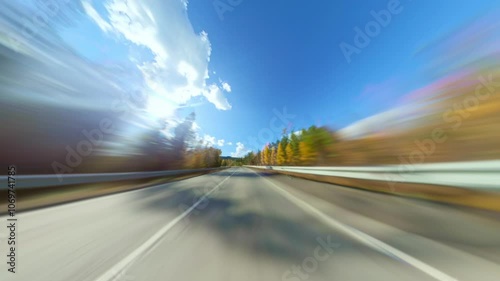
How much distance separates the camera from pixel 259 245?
134 inches

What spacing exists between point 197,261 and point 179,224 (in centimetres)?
193

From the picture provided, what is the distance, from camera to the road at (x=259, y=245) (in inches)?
98.8

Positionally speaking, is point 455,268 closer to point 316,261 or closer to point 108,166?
point 316,261

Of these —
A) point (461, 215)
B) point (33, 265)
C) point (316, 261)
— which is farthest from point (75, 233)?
point (461, 215)

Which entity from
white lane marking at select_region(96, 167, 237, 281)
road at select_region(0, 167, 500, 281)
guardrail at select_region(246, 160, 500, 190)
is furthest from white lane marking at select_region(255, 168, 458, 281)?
white lane marking at select_region(96, 167, 237, 281)

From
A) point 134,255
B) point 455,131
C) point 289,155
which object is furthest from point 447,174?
point 289,155

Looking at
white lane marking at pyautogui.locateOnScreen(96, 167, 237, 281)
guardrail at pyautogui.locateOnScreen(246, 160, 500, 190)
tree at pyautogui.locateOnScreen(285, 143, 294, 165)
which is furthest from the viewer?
tree at pyautogui.locateOnScreen(285, 143, 294, 165)

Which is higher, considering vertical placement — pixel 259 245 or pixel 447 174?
pixel 447 174

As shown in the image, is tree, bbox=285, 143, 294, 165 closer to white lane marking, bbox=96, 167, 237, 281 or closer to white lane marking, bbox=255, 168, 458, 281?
white lane marking, bbox=255, 168, 458, 281

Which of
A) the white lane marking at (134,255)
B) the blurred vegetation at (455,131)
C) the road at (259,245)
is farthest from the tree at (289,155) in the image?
the white lane marking at (134,255)

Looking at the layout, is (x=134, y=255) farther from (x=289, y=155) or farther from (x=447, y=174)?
(x=289, y=155)

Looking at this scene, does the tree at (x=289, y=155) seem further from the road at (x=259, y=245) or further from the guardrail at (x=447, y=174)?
the road at (x=259, y=245)

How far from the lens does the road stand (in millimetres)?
2510

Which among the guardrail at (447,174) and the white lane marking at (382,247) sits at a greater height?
the guardrail at (447,174)
